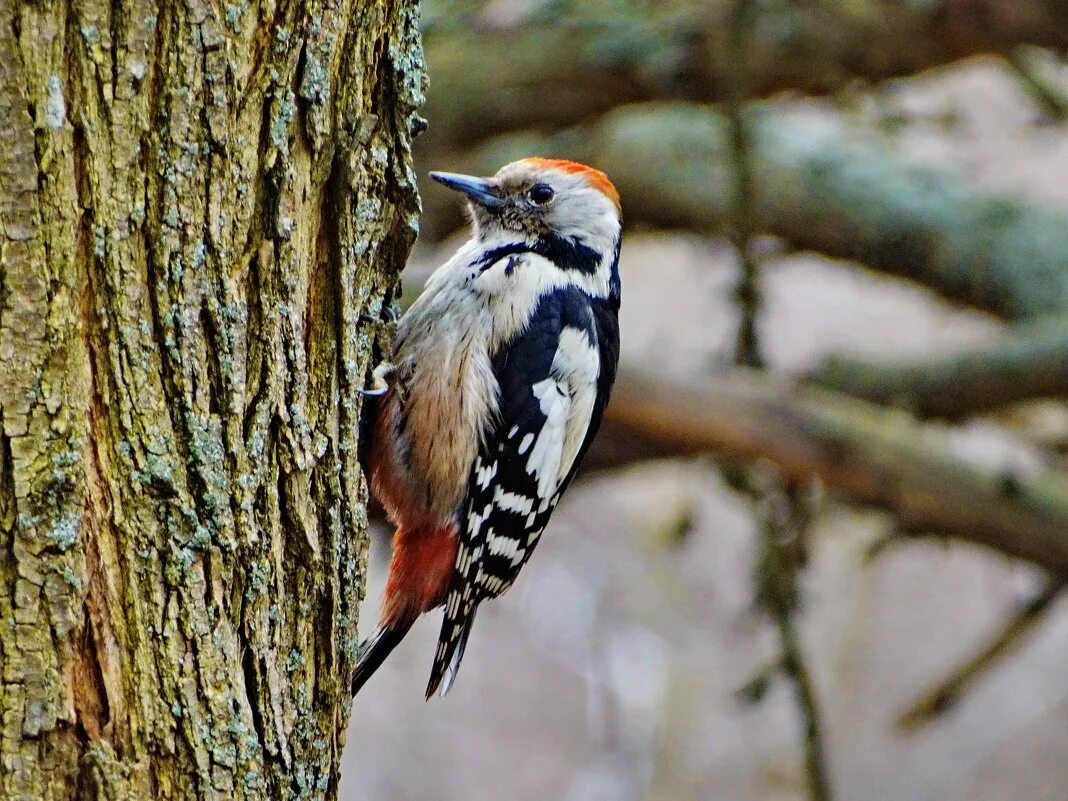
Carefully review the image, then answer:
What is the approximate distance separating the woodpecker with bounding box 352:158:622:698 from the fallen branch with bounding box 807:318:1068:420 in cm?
220

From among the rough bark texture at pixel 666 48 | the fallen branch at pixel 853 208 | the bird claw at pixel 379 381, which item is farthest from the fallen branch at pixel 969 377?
the bird claw at pixel 379 381

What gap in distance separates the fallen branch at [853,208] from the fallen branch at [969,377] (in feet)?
1.03

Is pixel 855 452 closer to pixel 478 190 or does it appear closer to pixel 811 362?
pixel 811 362

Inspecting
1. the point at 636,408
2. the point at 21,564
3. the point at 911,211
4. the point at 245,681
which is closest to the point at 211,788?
the point at 245,681

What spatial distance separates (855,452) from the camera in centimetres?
410

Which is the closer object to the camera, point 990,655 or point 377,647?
point 377,647

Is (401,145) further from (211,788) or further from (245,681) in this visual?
(211,788)

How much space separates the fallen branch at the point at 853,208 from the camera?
483 cm

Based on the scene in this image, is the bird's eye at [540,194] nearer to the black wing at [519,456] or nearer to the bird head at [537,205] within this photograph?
the bird head at [537,205]

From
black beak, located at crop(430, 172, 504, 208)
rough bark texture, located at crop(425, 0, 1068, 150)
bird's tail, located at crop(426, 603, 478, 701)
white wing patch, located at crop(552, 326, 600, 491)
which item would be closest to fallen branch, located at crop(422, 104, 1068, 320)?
rough bark texture, located at crop(425, 0, 1068, 150)

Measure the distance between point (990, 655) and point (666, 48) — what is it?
7.88ft

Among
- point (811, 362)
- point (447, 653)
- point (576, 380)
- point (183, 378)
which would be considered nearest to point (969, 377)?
point (811, 362)

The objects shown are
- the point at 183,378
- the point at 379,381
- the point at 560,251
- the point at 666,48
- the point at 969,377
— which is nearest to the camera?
the point at 183,378

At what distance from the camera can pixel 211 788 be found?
5.53ft
